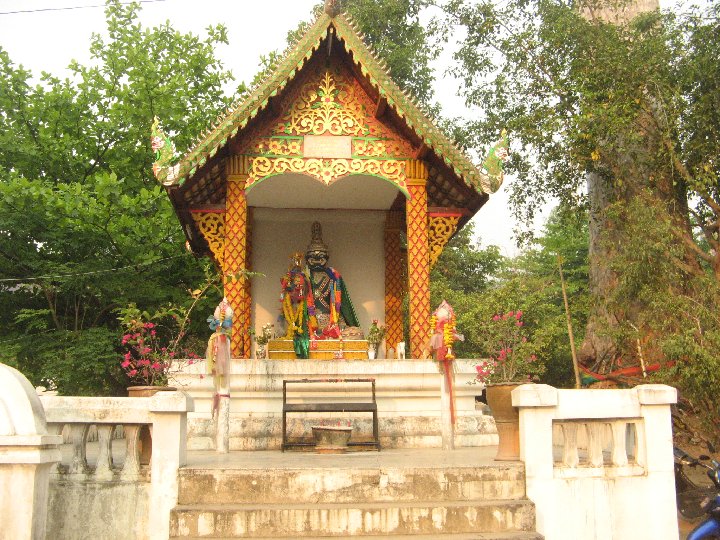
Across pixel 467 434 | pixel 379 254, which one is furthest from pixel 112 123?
pixel 467 434

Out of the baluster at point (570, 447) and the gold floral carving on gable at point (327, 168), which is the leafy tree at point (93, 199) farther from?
the baluster at point (570, 447)

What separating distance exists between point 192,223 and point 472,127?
8998 millimetres

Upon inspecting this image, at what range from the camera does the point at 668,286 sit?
12016 mm

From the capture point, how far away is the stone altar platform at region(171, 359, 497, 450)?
32.6ft

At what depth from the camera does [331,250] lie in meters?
14.8

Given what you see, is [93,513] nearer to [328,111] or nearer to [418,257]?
[418,257]

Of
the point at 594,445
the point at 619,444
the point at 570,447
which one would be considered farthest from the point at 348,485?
the point at 619,444

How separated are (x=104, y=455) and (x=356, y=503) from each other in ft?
7.44

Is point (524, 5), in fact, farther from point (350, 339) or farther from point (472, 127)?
point (350, 339)

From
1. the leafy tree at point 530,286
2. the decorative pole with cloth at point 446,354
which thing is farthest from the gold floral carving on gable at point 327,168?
the leafy tree at point 530,286

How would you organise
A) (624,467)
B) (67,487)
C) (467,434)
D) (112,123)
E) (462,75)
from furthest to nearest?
(462,75), (112,123), (467,434), (624,467), (67,487)

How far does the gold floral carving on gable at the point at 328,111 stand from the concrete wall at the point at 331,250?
3043 mm

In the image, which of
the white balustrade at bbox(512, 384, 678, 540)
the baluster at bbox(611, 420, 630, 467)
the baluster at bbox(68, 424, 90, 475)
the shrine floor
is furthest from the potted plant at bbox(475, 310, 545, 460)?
the baluster at bbox(68, 424, 90, 475)

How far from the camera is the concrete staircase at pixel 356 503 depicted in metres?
6.32
